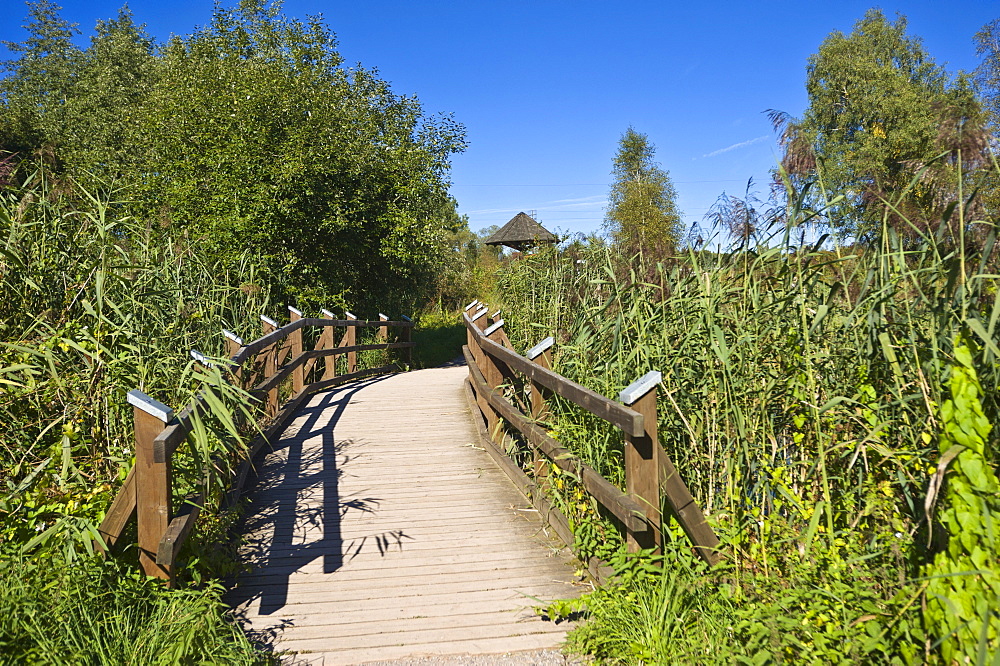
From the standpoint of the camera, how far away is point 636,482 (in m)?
2.91

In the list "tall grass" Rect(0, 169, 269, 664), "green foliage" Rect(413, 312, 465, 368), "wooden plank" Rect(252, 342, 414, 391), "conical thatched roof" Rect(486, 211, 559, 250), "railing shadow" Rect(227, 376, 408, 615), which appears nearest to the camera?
"tall grass" Rect(0, 169, 269, 664)

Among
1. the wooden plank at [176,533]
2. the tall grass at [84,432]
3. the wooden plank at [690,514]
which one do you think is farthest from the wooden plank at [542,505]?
the wooden plank at [176,533]

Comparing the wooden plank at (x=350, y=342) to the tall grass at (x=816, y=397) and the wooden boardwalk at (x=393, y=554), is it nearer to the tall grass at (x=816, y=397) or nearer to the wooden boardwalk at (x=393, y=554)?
the wooden boardwalk at (x=393, y=554)

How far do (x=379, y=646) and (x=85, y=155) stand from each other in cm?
1735

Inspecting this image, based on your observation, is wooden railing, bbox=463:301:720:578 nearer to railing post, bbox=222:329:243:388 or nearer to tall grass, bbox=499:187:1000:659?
tall grass, bbox=499:187:1000:659

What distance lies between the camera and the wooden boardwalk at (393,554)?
2.94 meters

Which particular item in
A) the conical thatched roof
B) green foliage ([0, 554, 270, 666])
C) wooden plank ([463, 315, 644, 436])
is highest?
the conical thatched roof

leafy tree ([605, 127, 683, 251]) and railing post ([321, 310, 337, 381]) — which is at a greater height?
leafy tree ([605, 127, 683, 251])

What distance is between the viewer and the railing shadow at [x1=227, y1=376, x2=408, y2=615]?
344cm

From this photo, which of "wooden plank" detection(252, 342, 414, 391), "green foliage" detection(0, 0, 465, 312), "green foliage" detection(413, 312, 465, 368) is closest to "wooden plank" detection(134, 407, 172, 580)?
"wooden plank" detection(252, 342, 414, 391)

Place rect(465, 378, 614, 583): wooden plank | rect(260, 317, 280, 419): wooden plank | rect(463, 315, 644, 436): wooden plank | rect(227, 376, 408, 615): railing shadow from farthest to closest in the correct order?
rect(260, 317, 280, 419): wooden plank, rect(227, 376, 408, 615): railing shadow, rect(465, 378, 614, 583): wooden plank, rect(463, 315, 644, 436): wooden plank

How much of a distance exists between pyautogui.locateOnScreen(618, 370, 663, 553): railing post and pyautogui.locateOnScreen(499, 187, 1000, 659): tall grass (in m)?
0.18

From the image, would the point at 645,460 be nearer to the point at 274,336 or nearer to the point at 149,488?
the point at 149,488

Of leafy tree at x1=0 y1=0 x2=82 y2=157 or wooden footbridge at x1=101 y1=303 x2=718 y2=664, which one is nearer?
wooden footbridge at x1=101 y1=303 x2=718 y2=664
